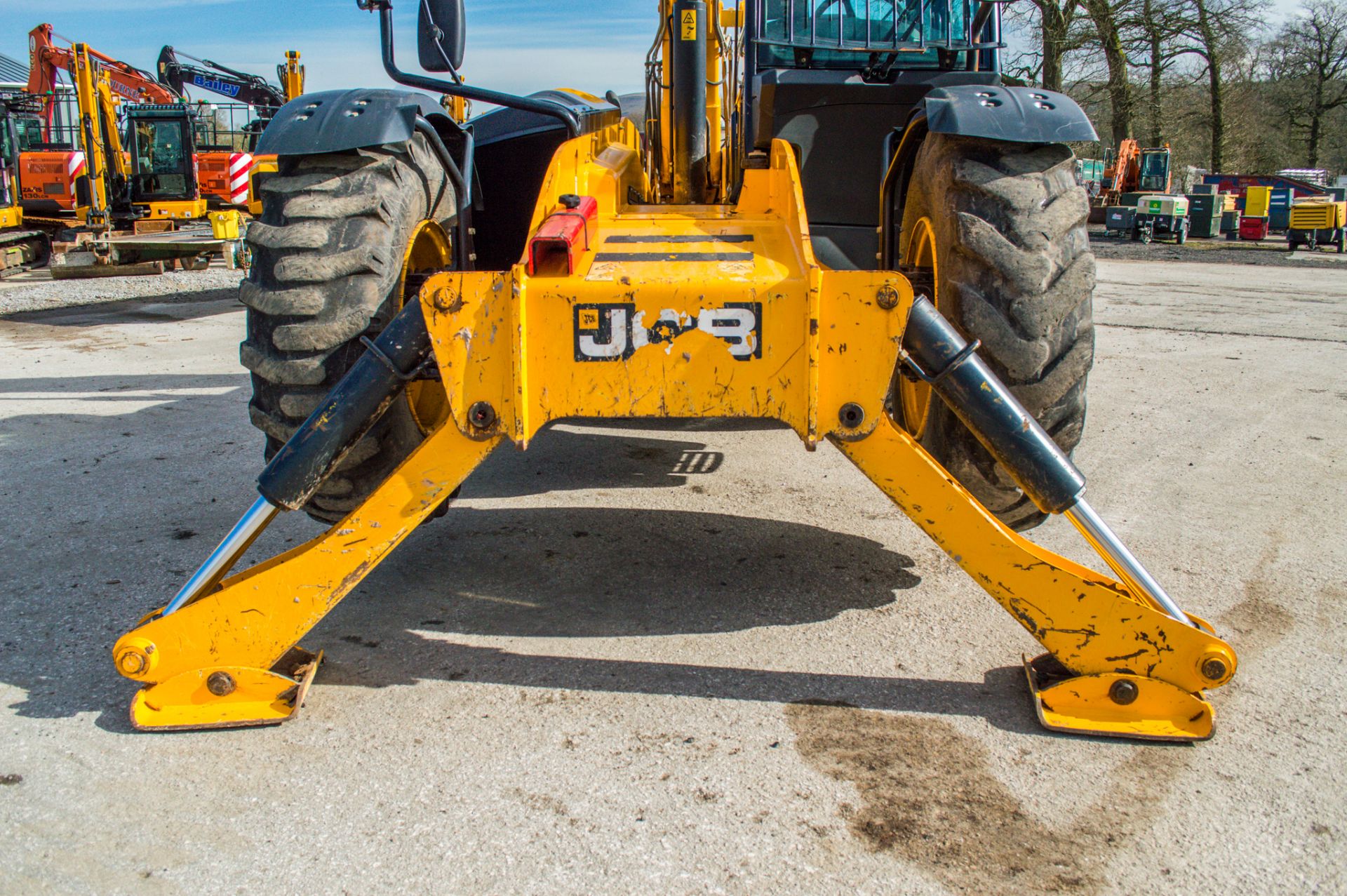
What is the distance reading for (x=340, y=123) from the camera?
334 centimetres

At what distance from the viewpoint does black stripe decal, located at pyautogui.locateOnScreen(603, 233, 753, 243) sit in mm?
3365

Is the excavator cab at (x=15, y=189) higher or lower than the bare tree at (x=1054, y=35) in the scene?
lower

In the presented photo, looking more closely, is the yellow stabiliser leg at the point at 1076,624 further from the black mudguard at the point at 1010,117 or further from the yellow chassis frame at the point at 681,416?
the black mudguard at the point at 1010,117

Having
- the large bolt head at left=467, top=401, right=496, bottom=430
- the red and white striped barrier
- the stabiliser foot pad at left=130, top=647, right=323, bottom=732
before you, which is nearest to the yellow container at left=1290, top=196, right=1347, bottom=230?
the red and white striped barrier

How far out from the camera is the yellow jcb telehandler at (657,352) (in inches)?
107

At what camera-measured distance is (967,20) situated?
510 centimetres

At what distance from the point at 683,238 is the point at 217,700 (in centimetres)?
195

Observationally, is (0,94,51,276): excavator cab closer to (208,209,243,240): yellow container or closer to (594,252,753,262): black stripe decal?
(208,209,243,240): yellow container

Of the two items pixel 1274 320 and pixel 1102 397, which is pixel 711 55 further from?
pixel 1274 320

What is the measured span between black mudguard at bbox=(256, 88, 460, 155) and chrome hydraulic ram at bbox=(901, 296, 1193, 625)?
1.81 metres

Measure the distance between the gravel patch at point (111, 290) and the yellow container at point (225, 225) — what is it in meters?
0.74

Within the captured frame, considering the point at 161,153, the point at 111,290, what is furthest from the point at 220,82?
the point at 111,290

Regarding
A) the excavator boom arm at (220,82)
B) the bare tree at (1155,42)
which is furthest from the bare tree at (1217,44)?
the excavator boom arm at (220,82)

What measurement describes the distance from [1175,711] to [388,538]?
211 centimetres
